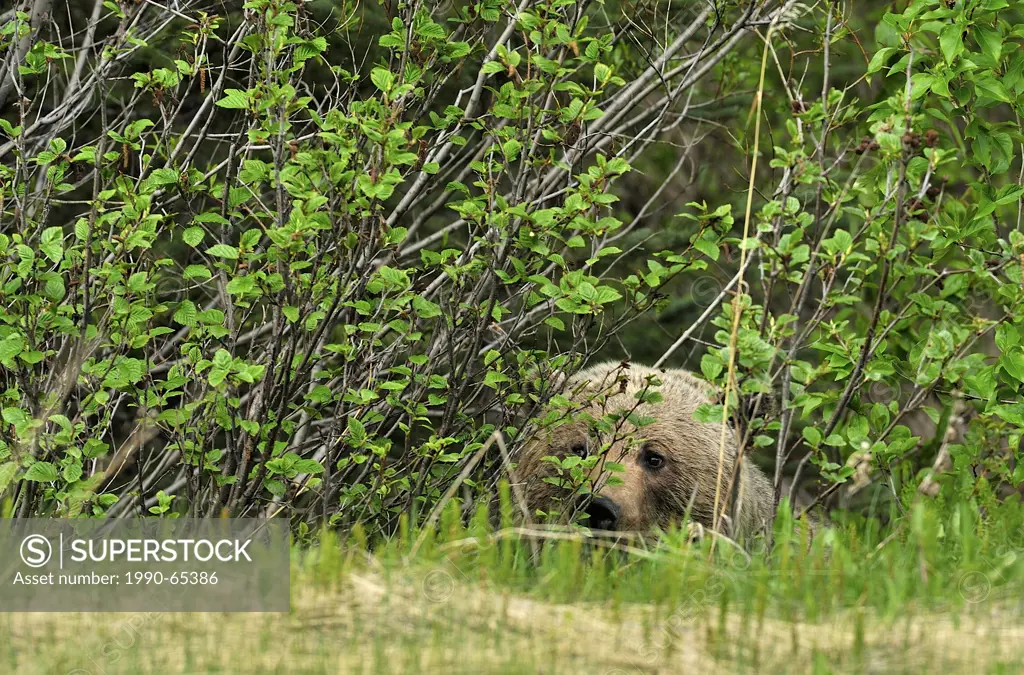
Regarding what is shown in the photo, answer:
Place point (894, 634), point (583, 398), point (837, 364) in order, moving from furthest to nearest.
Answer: point (583, 398)
point (837, 364)
point (894, 634)

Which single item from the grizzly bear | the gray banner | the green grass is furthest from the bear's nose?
the gray banner

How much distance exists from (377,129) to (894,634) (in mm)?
2254

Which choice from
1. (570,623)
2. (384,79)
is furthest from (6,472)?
(570,623)

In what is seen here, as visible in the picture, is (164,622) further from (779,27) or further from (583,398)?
(779,27)

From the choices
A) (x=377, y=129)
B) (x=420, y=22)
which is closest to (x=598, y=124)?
(x=420, y=22)

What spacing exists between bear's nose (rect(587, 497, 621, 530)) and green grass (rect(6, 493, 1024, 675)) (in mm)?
1172

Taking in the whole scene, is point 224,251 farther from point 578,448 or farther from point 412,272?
point 578,448

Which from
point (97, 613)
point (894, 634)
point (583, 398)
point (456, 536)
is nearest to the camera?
point (894, 634)

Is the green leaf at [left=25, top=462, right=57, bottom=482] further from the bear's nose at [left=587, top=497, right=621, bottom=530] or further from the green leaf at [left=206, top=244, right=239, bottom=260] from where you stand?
the bear's nose at [left=587, top=497, right=621, bottom=530]

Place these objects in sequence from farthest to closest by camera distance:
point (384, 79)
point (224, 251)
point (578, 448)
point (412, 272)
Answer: point (578, 448) → point (412, 272) → point (224, 251) → point (384, 79)

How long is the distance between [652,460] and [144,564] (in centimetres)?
249

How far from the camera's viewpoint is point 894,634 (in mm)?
3098

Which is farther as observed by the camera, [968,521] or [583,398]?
[583,398]

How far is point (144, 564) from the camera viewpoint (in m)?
3.93
